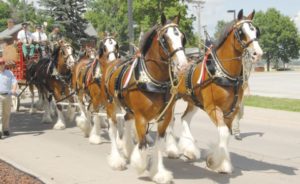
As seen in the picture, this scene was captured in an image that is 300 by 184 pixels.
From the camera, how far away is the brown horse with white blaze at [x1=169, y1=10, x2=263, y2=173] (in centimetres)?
747

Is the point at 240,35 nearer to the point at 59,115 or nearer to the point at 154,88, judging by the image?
the point at 154,88

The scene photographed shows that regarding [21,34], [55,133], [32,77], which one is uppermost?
[21,34]

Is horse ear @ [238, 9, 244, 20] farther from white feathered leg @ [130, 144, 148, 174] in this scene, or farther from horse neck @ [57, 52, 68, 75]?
horse neck @ [57, 52, 68, 75]

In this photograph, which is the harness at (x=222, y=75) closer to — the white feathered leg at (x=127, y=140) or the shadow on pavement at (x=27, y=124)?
the white feathered leg at (x=127, y=140)

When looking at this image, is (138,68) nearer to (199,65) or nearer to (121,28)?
(199,65)

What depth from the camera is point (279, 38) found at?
78750 mm

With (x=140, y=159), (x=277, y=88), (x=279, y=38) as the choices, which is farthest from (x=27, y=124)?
(x=279, y=38)

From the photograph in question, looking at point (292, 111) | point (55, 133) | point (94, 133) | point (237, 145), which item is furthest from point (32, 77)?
point (292, 111)

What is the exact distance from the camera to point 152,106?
286 inches

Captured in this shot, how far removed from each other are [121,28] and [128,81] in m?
72.4

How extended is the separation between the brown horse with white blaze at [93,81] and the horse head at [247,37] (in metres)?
2.90

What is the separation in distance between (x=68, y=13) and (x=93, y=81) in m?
18.3

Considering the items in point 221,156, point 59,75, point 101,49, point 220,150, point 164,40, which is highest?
point 164,40

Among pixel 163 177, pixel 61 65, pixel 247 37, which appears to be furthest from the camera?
pixel 61 65
